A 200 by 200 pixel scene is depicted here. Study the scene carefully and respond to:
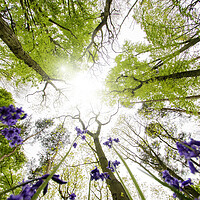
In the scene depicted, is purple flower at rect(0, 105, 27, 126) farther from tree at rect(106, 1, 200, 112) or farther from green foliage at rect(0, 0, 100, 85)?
tree at rect(106, 1, 200, 112)

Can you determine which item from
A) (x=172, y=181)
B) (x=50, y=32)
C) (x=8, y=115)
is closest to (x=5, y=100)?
(x=50, y=32)

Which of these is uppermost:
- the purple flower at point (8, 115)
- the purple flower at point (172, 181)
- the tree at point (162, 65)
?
the tree at point (162, 65)

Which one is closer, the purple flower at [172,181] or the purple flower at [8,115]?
the purple flower at [172,181]

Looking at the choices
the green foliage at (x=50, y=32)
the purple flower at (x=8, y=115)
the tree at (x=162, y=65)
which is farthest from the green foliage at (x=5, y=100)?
the tree at (x=162, y=65)

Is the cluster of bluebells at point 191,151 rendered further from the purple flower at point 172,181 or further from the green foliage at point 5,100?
the green foliage at point 5,100

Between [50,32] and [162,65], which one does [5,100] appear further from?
[162,65]

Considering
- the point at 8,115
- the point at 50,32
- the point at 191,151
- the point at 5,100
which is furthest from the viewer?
the point at 5,100

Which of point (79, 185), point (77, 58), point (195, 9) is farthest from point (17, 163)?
point (195, 9)

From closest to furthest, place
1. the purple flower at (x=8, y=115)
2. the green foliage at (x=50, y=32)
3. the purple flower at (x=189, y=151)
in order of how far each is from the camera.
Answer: the purple flower at (x=189, y=151), the purple flower at (x=8, y=115), the green foliage at (x=50, y=32)

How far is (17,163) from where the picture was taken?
6.02 m

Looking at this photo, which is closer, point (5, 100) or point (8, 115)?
point (8, 115)

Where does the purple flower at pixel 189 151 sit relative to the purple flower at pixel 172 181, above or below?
above

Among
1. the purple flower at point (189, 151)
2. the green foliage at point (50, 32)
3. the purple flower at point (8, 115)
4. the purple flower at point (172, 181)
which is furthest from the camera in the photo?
the green foliage at point (50, 32)

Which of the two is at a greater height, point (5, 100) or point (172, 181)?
point (5, 100)
